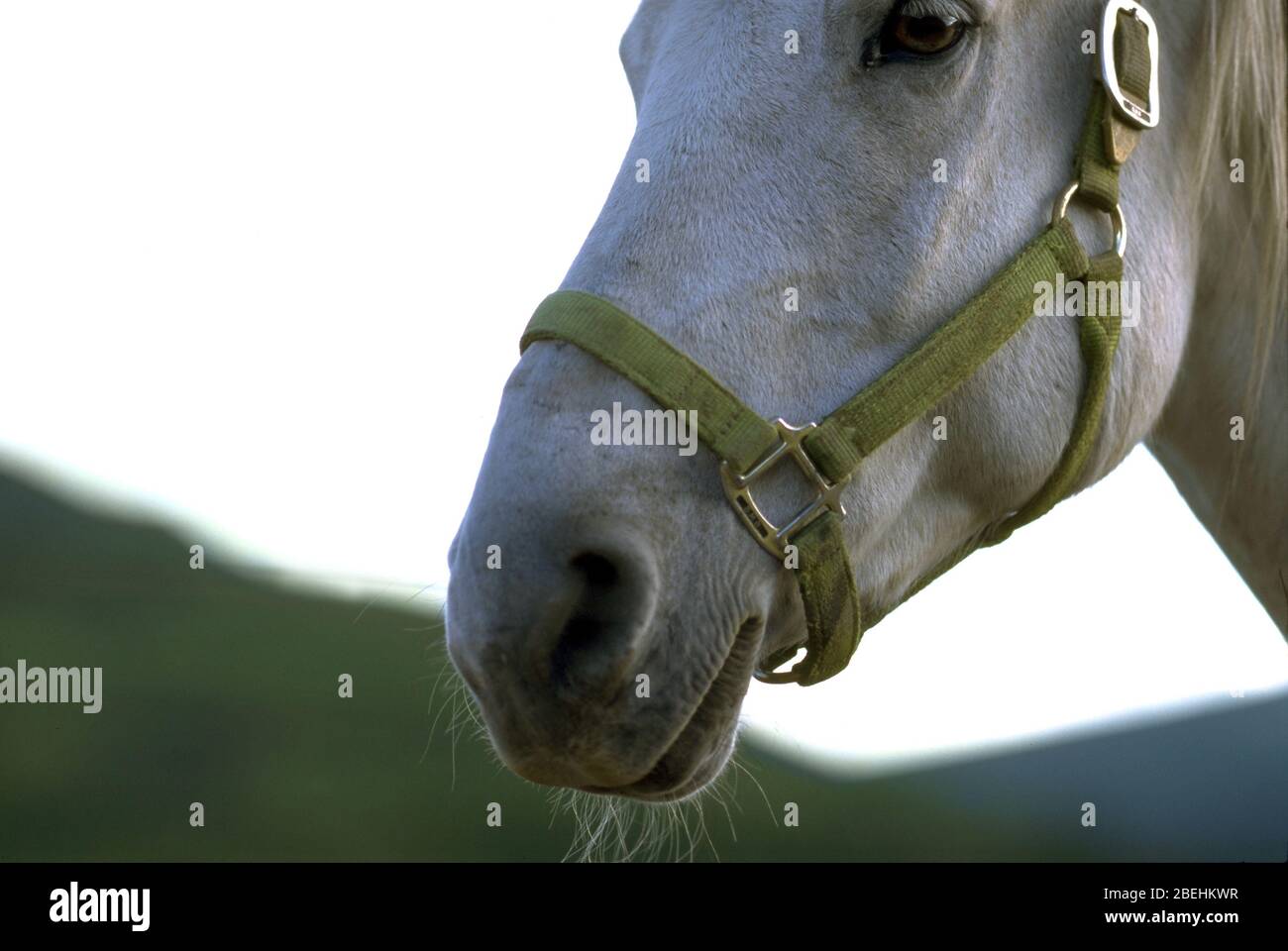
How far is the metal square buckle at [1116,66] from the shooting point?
2236 millimetres

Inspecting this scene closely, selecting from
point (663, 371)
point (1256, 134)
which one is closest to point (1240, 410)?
point (1256, 134)

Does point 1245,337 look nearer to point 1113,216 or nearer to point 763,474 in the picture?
point 1113,216

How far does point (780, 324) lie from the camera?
1999 mm

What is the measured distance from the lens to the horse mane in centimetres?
247

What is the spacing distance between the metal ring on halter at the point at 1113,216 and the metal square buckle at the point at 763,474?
67cm

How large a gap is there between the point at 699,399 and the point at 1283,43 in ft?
5.47

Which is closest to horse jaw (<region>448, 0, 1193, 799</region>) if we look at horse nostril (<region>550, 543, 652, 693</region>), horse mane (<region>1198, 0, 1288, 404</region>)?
horse nostril (<region>550, 543, 652, 693</region>)

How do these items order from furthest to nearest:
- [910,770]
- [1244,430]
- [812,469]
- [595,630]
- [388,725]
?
[910,770], [388,725], [1244,430], [812,469], [595,630]

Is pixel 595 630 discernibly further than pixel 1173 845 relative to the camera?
No

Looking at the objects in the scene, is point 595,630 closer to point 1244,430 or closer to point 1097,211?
point 1097,211
